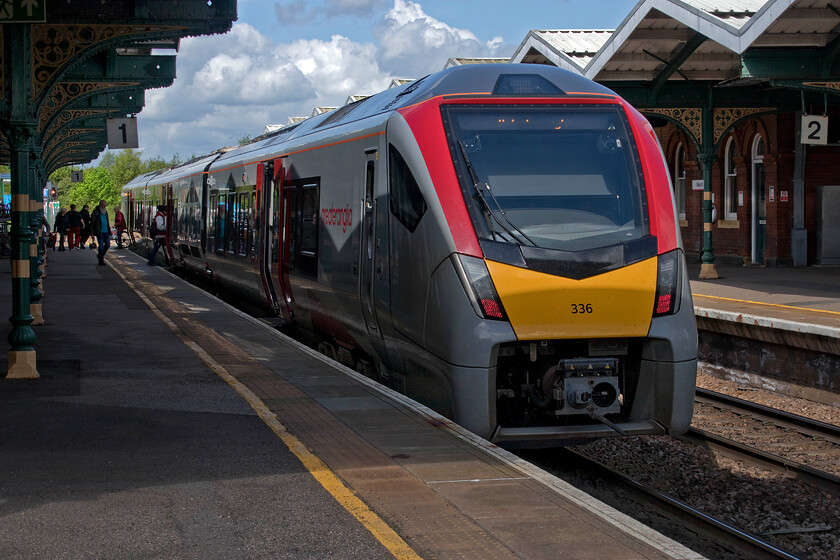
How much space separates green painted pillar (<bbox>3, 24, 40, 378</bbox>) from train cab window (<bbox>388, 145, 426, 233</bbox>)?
12.3ft

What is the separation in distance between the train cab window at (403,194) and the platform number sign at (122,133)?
17.2 metres

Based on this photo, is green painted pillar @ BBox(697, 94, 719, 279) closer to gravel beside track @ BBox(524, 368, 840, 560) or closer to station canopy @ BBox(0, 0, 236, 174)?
station canopy @ BBox(0, 0, 236, 174)

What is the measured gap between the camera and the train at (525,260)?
300 inches

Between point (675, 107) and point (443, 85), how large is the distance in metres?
15.1

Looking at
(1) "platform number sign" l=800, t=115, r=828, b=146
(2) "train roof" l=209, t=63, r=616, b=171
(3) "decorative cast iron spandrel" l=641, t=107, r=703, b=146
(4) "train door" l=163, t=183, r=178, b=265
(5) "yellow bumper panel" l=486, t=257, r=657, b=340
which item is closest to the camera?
(5) "yellow bumper panel" l=486, t=257, r=657, b=340

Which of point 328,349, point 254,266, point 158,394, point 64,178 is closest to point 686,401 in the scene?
point 158,394

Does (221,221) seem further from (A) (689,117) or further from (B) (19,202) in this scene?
(A) (689,117)

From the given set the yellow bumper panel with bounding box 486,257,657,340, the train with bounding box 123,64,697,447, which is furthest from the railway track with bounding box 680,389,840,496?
the yellow bumper panel with bounding box 486,257,657,340

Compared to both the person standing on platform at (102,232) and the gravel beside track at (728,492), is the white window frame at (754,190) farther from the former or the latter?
the person standing on platform at (102,232)

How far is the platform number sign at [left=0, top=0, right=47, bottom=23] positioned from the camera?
31.7ft

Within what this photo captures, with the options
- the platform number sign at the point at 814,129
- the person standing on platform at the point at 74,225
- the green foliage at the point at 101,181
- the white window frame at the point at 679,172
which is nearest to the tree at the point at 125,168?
the green foliage at the point at 101,181

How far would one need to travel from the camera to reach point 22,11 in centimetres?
976

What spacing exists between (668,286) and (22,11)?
621cm

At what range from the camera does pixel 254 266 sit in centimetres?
1594
